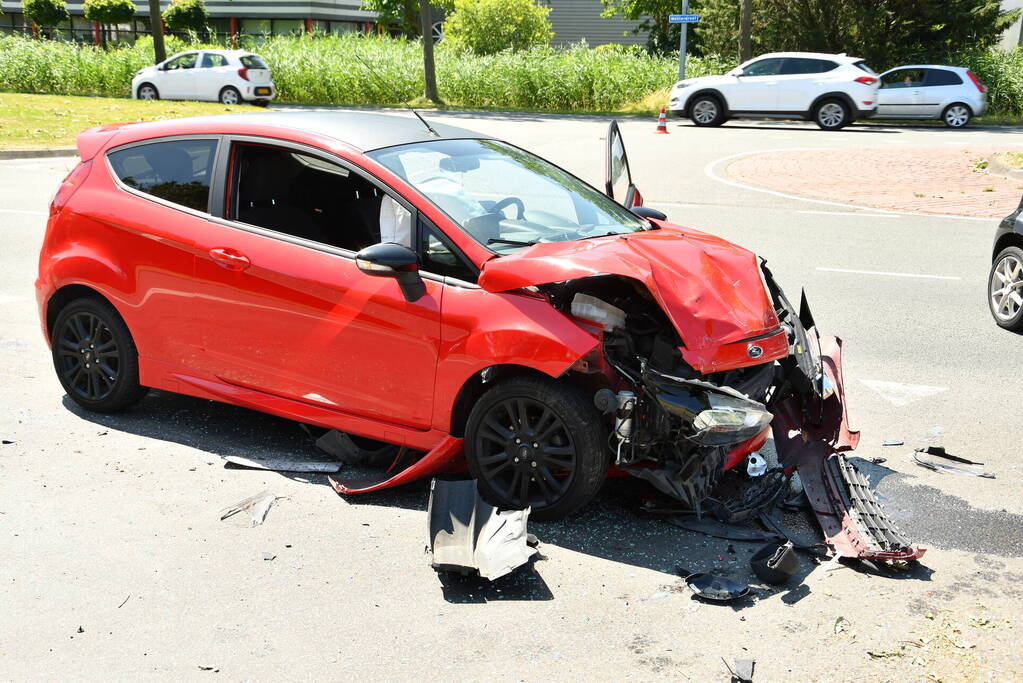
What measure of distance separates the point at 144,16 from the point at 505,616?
66891 millimetres

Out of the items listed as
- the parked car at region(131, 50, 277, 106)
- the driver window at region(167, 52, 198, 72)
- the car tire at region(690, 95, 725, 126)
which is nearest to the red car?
the car tire at region(690, 95, 725, 126)

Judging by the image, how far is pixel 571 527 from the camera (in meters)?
4.54

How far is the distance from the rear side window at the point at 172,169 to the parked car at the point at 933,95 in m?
23.7

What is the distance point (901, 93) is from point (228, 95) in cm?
1869

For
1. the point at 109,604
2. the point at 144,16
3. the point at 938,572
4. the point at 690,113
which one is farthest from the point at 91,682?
the point at 144,16

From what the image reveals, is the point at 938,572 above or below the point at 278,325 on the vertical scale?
below

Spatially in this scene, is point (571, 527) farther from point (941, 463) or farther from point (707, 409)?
point (941, 463)

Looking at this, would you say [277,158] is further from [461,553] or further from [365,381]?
[461,553]

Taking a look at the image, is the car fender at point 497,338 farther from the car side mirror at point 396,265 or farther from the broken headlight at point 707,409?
the broken headlight at point 707,409

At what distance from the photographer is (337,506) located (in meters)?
4.76

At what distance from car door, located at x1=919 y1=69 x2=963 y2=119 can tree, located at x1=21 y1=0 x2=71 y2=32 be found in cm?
4770

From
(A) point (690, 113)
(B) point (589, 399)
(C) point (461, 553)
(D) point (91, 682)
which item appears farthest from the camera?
(A) point (690, 113)

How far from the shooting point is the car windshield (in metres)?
4.85

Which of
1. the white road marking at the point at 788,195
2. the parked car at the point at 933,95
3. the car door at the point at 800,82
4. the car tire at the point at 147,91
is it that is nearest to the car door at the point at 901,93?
the parked car at the point at 933,95
